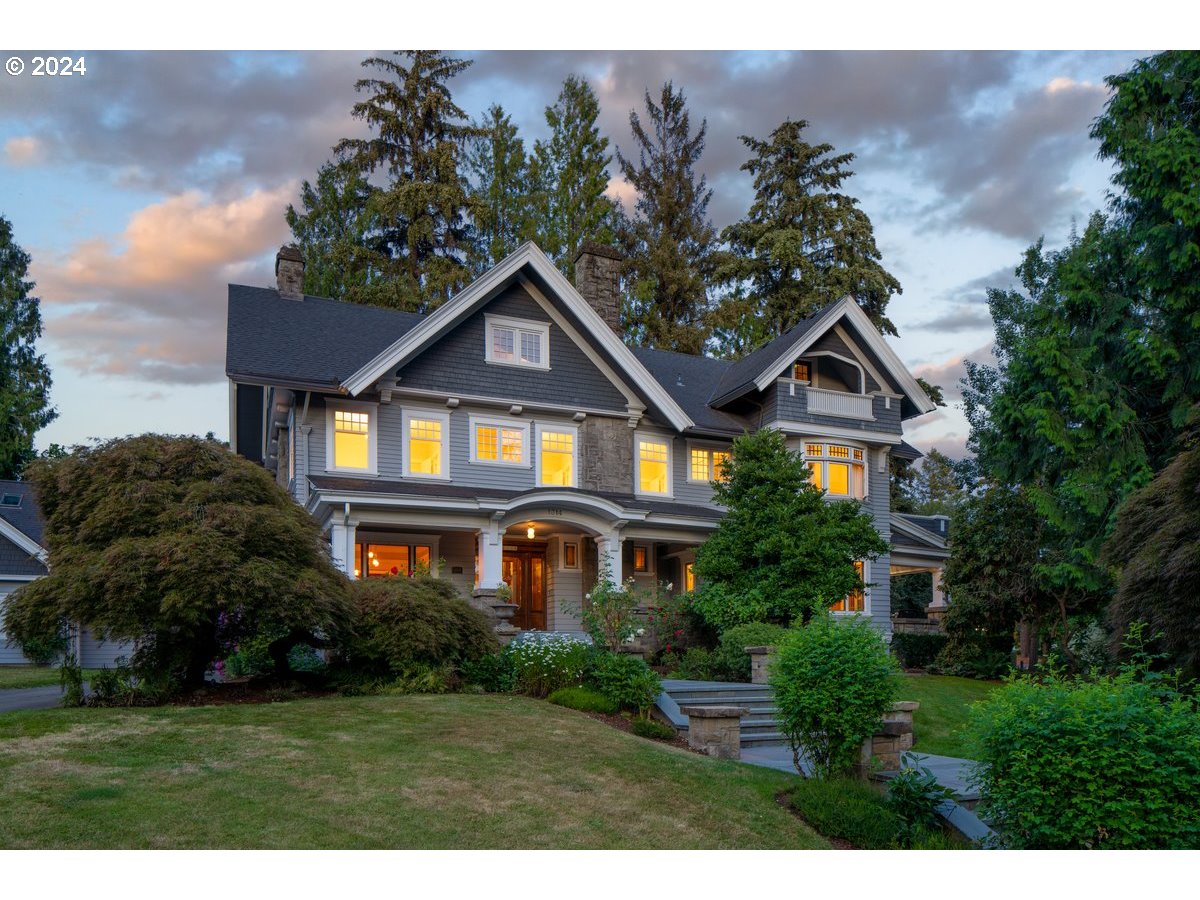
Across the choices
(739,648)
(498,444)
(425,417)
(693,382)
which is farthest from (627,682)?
(693,382)

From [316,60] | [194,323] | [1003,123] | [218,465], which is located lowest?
[218,465]

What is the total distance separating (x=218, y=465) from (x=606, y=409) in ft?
34.4

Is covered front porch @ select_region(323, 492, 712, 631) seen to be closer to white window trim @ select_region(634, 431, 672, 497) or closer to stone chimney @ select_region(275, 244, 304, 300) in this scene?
white window trim @ select_region(634, 431, 672, 497)

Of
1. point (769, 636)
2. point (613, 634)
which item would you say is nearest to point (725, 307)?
point (769, 636)

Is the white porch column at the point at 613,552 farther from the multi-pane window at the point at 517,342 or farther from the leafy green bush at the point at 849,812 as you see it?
the leafy green bush at the point at 849,812

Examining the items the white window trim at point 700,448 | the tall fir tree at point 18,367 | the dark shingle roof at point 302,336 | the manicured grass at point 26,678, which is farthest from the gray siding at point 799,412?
the tall fir tree at point 18,367

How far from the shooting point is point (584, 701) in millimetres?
12773

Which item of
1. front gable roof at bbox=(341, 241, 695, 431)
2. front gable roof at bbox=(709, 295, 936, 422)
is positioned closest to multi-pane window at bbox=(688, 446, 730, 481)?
front gable roof at bbox=(341, 241, 695, 431)

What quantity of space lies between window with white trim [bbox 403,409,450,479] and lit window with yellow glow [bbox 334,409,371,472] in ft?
2.56

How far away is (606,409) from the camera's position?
22172mm

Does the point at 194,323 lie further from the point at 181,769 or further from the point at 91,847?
the point at 91,847

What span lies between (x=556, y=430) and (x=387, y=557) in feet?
14.5

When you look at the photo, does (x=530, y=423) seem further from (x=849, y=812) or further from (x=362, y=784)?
(x=849, y=812)

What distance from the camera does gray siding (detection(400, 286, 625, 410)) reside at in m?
20.7
